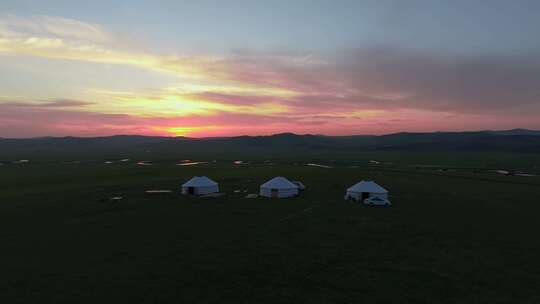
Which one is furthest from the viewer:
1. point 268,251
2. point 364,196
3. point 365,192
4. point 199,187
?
point 199,187

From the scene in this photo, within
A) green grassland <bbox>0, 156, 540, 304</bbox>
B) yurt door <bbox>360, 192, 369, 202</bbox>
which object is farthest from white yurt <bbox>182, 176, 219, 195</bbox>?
yurt door <bbox>360, 192, 369, 202</bbox>

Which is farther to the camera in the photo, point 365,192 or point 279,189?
point 279,189

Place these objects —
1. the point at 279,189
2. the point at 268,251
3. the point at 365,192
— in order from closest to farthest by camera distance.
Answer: the point at 268,251 → the point at 365,192 → the point at 279,189

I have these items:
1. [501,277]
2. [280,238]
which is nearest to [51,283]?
[280,238]

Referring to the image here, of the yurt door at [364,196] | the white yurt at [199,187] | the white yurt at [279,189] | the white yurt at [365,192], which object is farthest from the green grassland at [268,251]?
the white yurt at [199,187]

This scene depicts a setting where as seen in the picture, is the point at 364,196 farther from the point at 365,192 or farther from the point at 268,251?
the point at 268,251

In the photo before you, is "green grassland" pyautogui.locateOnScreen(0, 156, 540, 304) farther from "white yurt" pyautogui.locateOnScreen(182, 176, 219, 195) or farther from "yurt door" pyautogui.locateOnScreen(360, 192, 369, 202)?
"white yurt" pyautogui.locateOnScreen(182, 176, 219, 195)

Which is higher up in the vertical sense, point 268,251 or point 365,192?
point 365,192

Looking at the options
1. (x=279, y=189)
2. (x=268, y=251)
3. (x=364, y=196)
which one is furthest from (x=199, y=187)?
(x=268, y=251)

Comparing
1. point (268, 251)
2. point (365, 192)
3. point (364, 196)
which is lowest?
point (268, 251)
